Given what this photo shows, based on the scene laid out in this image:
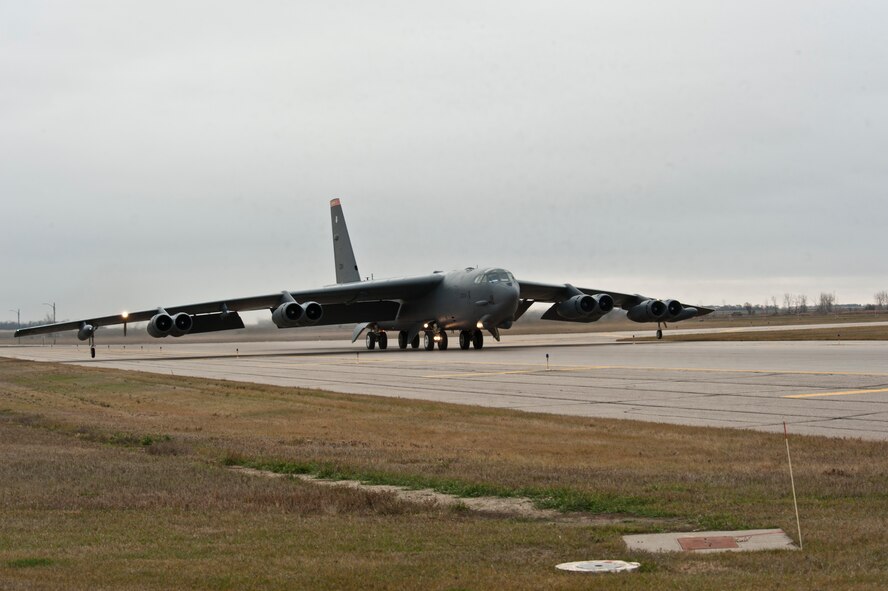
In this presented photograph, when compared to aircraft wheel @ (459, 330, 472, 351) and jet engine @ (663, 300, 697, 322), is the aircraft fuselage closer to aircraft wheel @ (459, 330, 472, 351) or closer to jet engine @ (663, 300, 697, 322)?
aircraft wheel @ (459, 330, 472, 351)

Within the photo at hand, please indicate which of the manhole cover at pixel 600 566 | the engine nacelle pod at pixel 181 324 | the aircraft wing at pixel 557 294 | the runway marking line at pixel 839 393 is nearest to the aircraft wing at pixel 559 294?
the aircraft wing at pixel 557 294

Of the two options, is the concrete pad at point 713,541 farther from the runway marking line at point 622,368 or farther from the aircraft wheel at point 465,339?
the aircraft wheel at point 465,339

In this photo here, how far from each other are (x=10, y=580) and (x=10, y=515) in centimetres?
317

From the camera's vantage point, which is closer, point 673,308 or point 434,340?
point 434,340

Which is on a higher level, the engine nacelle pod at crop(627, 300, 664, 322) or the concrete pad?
the engine nacelle pod at crop(627, 300, 664, 322)

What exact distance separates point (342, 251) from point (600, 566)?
54037 millimetres

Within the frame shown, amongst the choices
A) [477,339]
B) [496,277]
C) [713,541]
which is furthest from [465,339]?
[713,541]

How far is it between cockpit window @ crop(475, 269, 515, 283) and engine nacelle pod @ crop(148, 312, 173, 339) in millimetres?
14503

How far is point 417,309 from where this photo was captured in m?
51.7

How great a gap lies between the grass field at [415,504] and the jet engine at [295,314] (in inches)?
→ 1102

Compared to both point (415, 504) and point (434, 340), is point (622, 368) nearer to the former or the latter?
point (434, 340)

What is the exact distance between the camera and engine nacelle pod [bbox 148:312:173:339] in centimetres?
4631

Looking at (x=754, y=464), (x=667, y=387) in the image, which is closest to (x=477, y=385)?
(x=667, y=387)

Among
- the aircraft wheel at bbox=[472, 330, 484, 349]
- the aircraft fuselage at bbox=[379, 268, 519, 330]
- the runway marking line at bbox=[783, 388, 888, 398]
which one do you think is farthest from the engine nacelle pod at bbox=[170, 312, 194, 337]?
the runway marking line at bbox=[783, 388, 888, 398]
